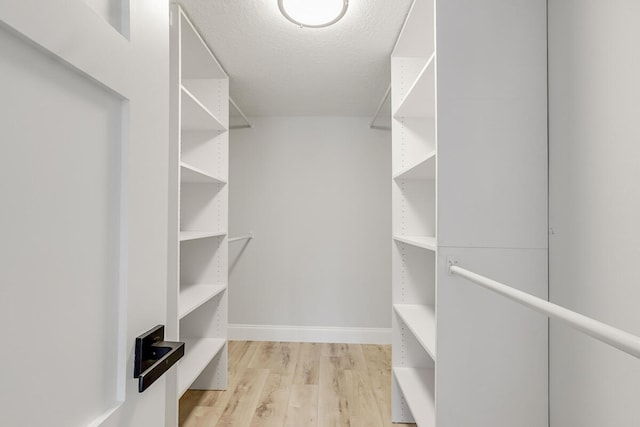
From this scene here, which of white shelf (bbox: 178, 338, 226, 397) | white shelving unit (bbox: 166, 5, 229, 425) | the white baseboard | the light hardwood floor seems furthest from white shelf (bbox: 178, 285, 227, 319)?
the white baseboard

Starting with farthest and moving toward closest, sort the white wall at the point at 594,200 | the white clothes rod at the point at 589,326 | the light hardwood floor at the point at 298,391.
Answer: the light hardwood floor at the point at 298,391, the white wall at the point at 594,200, the white clothes rod at the point at 589,326

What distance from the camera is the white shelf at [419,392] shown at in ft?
4.67

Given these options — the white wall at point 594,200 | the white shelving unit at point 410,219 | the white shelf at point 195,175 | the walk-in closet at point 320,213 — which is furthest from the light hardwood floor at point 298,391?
the white shelf at point 195,175

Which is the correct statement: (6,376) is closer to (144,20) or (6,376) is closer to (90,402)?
(90,402)

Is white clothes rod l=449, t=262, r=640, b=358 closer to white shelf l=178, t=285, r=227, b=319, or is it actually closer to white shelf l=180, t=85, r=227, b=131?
white shelf l=178, t=285, r=227, b=319

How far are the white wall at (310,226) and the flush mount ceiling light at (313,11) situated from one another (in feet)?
4.76

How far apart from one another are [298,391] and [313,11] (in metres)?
2.23

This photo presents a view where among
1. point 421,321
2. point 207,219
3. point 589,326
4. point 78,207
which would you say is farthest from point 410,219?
point 78,207

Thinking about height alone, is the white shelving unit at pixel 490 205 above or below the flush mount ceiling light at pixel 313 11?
below

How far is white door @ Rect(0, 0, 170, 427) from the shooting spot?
1.09ft

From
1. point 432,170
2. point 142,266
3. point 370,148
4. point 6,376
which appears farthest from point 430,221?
point 6,376

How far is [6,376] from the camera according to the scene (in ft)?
1.05

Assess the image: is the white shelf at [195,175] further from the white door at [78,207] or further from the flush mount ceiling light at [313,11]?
the white door at [78,207]

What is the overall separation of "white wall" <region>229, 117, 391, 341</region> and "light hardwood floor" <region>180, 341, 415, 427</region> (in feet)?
1.05
